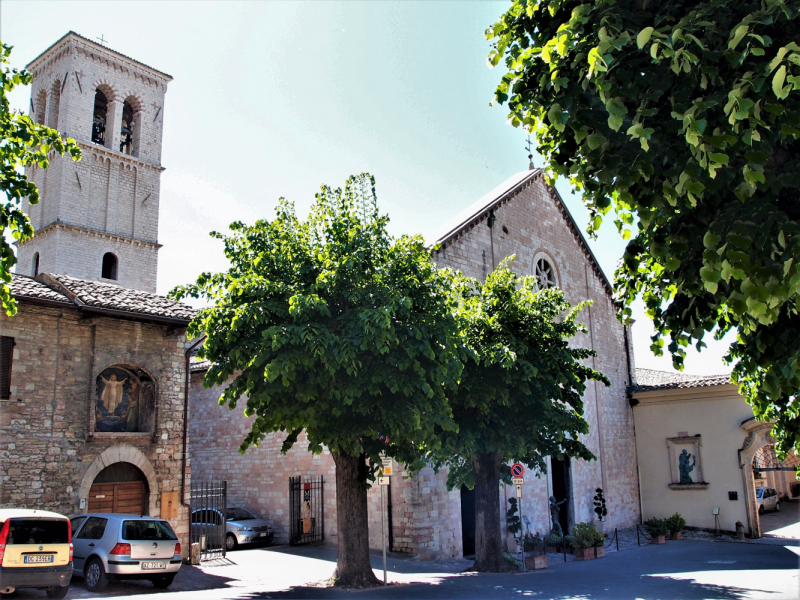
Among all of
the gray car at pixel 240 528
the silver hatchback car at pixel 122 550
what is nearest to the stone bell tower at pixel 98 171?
the gray car at pixel 240 528

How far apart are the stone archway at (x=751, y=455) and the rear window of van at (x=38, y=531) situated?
914 inches

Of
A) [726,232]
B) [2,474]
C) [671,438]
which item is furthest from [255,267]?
[671,438]

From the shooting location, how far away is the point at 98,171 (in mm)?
33969

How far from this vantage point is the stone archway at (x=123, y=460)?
45.3 feet

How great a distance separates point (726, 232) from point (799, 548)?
20525mm

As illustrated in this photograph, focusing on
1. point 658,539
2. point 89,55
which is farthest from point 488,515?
point 89,55

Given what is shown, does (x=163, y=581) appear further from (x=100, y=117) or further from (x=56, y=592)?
(x=100, y=117)

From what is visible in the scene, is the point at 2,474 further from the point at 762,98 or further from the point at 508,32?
the point at 762,98

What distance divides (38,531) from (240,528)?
31.8 feet

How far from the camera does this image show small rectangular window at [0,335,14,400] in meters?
13.1

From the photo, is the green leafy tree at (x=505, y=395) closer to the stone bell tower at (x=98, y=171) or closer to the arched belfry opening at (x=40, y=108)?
the stone bell tower at (x=98, y=171)

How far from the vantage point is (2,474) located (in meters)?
12.6

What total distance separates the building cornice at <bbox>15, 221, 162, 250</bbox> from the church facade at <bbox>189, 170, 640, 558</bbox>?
13327 mm

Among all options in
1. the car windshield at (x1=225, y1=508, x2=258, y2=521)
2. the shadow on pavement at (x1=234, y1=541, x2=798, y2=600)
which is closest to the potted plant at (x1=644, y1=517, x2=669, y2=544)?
the shadow on pavement at (x1=234, y1=541, x2=798, y2=600)
